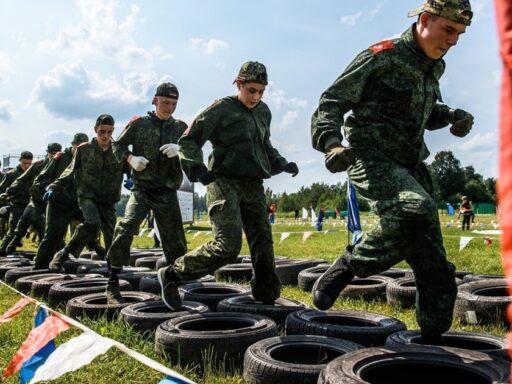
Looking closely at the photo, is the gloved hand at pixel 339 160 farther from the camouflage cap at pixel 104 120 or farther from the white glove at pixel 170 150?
the camouflage cap at pixel 104 120

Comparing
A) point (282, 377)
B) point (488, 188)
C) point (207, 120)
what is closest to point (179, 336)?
point (282, 377)

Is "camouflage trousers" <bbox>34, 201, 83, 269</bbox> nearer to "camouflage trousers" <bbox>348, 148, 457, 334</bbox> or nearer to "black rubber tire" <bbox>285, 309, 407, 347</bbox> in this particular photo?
"black rubber tire" <bbox>285, 309, 407, 347</bbox>

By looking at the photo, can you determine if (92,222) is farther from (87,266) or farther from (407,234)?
(407,234)

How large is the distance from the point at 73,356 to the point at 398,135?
229cm

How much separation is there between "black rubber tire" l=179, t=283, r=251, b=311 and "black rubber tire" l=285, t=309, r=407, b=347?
Answer: 1.29 metres

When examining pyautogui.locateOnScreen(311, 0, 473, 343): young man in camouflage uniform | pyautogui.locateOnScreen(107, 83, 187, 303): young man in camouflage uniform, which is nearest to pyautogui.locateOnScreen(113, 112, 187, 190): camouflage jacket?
pyautogui.locateOnScreen(107, 83, 187, 303): young man in camouflage uniform

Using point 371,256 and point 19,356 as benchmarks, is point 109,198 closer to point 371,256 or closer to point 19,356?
point 19,356

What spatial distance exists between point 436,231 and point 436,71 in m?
1.04

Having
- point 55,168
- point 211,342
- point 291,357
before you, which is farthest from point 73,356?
point 55,168

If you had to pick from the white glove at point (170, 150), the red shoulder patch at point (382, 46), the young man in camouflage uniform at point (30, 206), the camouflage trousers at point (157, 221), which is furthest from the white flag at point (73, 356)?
the young man in camouflage uniform at point (30, 206)

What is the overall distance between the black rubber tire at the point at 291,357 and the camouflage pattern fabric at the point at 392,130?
1.96 feet

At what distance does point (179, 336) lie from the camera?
3.68m

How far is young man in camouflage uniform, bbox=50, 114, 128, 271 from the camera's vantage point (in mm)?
7699

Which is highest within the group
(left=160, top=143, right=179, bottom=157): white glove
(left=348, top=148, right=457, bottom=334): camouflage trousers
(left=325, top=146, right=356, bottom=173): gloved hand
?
(left=160, top=143, right=179, bottom=157): white glove
